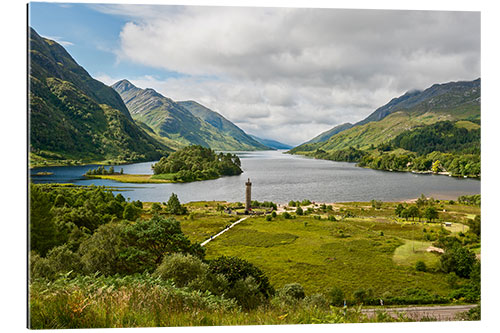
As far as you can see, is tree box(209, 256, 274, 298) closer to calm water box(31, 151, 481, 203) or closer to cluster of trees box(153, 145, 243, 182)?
calm water box(31, 151, 481, 203)

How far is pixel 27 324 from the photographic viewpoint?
427 centimetres

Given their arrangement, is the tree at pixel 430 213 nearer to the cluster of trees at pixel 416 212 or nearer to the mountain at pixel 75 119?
the cluster of trees at pixel 416 212

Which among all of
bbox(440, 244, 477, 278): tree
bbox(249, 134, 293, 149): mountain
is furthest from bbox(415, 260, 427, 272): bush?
bbox(249, 134, 293, 149): mountain

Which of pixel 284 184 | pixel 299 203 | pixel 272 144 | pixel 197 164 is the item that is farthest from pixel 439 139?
pixel 197 164

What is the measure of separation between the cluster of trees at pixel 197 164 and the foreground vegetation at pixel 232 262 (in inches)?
30.0

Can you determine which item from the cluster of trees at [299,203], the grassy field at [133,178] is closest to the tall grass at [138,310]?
the grassy field at [133,178]

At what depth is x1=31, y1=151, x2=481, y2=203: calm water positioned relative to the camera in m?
7.78

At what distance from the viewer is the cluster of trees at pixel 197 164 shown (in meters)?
8.05

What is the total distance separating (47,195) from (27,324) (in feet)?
8.98

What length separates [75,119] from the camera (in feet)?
28.8

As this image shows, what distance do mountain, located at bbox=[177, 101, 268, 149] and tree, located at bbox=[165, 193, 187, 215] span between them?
232 cm

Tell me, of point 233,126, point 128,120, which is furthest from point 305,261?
point 128,120
